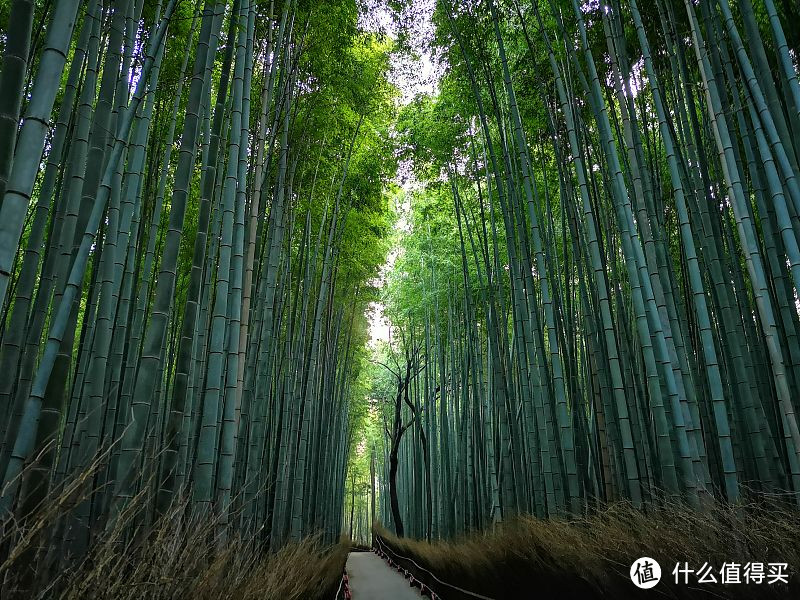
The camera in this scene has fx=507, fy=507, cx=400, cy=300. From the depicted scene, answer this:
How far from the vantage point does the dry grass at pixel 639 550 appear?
4.85 feet

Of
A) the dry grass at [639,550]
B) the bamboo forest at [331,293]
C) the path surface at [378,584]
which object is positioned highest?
the bamboo forest at [331,293]

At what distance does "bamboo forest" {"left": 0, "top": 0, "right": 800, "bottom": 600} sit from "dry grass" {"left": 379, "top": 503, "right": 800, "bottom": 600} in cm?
1

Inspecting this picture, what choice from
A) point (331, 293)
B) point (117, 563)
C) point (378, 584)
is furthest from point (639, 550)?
point (378, 584)

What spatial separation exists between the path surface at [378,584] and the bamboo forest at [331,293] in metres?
0.07

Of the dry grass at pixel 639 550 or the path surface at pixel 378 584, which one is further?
the path surface at pixel 378 584

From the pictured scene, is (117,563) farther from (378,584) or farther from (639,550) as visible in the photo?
(378,584)

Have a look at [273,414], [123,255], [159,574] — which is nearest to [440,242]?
[273,414]

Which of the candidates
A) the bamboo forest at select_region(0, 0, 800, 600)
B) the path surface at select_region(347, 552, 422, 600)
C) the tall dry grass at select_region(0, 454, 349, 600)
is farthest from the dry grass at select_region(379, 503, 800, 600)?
the path surface at select_region(347, 552, 422, 600)

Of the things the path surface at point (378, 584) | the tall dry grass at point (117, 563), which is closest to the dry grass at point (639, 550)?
the tall dry grass at point (117, 563)

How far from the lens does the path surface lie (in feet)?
15.6

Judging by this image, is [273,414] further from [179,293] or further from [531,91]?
[531,91]

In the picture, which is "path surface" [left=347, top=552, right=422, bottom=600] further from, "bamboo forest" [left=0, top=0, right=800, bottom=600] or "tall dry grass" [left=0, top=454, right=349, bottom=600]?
"tall dry grass" [left=0, top=454, right=349, bottom=600]

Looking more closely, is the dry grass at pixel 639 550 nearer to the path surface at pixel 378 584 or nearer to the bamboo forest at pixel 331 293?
the bamboo forest at pixel 331 293

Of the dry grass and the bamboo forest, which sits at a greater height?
the bamboo forest
